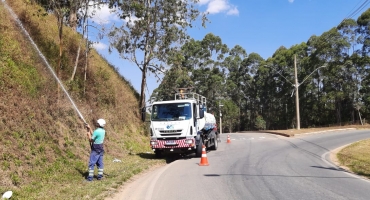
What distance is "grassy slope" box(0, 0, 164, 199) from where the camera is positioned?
8445 mm

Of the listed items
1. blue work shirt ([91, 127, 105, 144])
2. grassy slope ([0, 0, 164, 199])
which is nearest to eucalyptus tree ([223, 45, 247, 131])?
grassy slope ([0, 0, 164, 199])

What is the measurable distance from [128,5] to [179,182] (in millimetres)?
13623

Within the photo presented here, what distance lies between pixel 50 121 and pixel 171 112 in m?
5.65

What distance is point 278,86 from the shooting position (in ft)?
230

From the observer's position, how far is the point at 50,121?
39.6 ft

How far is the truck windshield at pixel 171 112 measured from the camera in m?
15.8

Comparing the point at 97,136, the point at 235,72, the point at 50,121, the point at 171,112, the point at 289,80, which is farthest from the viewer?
the point at 235,72

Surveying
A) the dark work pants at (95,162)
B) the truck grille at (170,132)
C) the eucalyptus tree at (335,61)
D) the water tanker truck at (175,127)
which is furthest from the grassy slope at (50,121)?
the eucalyptus tree at (335,61)

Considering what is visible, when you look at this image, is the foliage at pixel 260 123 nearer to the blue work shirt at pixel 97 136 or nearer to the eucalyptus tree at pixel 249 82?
the eucalyptus tree at pixel 249 82

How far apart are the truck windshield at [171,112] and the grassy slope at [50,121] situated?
88.3 inches

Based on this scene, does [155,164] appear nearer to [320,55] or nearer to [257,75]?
[320,55]

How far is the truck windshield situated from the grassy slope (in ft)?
7.36

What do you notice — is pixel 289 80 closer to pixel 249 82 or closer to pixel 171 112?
pixel 249 82

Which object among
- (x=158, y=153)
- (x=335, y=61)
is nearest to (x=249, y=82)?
(x=335, y=61)
